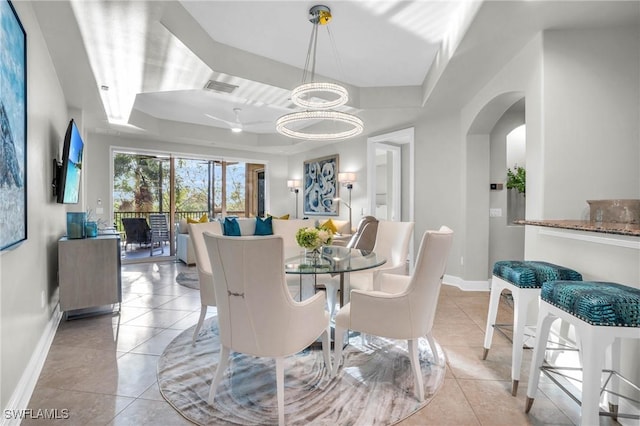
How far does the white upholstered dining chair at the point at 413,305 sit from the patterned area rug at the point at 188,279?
3.17 m

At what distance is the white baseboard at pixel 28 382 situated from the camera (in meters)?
1.63

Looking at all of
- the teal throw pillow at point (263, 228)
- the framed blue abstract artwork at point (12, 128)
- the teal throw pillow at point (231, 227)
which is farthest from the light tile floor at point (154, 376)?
the teal throw pillow at point (263, 228)

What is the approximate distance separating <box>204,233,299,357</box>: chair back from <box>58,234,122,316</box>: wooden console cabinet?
7.44ft

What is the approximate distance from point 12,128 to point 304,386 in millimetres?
2208

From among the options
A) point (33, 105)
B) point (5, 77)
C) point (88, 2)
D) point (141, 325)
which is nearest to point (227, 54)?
point (88, 2)

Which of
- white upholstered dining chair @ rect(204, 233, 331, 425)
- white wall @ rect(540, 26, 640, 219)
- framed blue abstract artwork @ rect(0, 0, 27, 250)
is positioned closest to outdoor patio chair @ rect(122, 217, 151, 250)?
framed blue abstract artwork @ rect(0, 0, 27, 250)

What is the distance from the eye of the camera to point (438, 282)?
2.03m

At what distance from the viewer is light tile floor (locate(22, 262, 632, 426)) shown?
5.72 ft

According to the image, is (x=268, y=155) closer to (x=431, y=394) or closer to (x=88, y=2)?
(x=88, y=2)

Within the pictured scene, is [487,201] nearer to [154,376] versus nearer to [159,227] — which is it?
[154,376]

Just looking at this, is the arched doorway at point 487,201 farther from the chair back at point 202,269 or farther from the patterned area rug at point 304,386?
the chair back at point 202,269

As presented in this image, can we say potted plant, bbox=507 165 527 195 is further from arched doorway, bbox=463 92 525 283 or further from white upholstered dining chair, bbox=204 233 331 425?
white upholstered dining chair, bbox=204 233 331 425

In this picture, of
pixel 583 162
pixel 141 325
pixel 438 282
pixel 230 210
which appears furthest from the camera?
pixel 230 210

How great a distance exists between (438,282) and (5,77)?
2.61 metres
